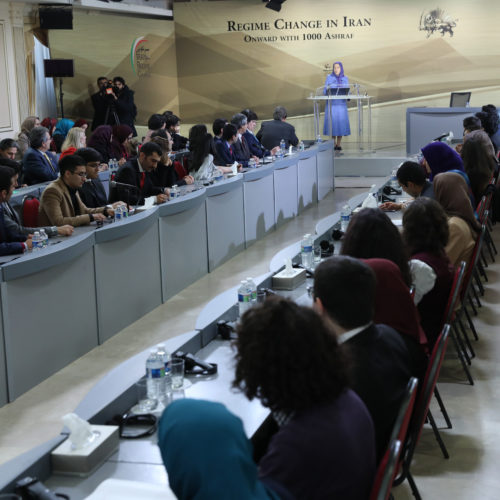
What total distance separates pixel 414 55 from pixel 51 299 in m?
12.2

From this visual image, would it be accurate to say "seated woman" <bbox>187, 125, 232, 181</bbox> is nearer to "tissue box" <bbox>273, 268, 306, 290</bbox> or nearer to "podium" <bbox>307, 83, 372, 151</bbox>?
"tissue box" <bbox>273, 268, 306, 290</bbox>

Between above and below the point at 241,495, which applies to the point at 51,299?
below

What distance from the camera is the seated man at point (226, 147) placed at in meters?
8.99

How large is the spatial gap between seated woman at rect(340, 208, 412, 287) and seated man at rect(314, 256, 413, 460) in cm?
88

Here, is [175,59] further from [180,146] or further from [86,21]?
[180,146]

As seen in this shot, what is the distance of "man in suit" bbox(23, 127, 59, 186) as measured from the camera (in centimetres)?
779

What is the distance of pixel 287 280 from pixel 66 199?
2.22 metres

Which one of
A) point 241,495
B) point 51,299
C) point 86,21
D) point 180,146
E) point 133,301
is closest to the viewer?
point 241,495

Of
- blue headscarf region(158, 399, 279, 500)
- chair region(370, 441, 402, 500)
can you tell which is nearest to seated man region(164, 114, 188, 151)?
chair region(370, 441, 402, 500)

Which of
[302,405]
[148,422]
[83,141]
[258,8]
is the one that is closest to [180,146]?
[83,141]

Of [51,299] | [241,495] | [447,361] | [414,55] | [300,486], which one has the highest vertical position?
[414,55]

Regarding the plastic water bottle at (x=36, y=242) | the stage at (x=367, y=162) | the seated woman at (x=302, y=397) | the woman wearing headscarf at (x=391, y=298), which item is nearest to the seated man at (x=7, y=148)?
the plastic water bottle at (x=36, y=242)

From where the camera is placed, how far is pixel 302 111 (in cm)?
1598

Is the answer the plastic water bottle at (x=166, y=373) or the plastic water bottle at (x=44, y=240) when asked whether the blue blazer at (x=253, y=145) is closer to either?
the plastic water bottle at (x=44, y=240)
